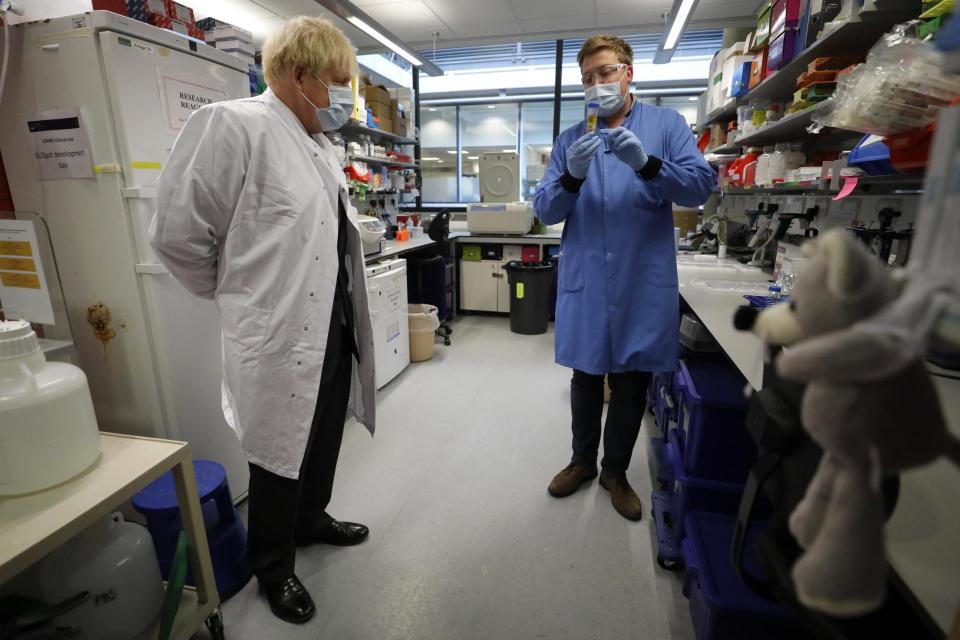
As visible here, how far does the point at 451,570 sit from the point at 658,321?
1.13 metres

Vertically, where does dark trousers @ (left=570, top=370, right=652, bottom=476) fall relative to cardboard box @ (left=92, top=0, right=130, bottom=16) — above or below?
below

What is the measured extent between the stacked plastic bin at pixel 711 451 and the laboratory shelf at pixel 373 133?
3.14 metres

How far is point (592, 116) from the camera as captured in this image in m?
1.69

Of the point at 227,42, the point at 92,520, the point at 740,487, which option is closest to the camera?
the point at 92,520

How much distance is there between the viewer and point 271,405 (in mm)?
1284

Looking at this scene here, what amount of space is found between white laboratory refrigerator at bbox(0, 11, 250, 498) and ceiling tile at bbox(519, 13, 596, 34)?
3882 millimetres

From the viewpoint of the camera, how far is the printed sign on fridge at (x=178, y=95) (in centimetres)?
152

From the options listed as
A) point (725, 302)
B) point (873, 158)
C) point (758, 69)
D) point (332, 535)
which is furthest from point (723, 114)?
point (332, 535)

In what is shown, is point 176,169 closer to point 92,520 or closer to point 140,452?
point 140,452

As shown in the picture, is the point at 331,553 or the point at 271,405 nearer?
the point at 271,405

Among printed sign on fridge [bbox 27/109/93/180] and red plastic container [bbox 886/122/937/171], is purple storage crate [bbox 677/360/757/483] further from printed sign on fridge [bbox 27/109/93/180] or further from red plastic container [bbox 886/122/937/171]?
printed sign on fridge [bbox 27/109/93/180]

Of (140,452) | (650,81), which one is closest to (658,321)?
(140,452)

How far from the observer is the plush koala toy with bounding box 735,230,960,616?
0.99 feet

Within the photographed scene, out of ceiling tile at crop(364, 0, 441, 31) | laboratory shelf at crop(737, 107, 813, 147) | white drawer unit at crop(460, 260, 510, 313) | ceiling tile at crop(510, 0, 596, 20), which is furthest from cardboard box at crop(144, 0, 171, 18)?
ceiling tile at crop(510, 0, 596, 20)
